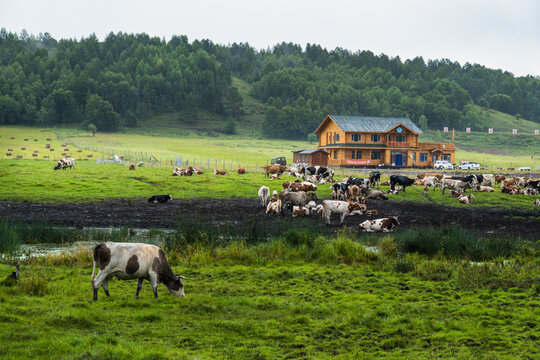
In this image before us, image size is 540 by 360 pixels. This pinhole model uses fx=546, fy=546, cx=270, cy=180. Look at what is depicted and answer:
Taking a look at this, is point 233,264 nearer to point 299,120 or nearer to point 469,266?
point 469,266

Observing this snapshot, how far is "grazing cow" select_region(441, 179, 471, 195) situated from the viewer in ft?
152

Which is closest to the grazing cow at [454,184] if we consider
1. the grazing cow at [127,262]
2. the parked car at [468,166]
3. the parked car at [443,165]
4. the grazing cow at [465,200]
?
the grazing cow at [465,200]

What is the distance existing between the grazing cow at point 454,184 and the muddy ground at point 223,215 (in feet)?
30.3

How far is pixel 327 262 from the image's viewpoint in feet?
62.1

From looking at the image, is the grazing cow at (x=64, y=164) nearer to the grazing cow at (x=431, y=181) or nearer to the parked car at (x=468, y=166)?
the grazing cow at (x=431, y=181)

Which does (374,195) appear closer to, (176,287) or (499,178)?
(499,178)

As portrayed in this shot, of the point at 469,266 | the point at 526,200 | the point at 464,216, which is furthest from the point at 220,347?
the point at 526,200

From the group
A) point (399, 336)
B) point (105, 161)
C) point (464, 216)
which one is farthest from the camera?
point (105, 161)

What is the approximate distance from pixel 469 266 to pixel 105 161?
2208 inches

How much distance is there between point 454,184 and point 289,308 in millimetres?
37194

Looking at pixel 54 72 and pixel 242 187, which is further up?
pixel 54 72

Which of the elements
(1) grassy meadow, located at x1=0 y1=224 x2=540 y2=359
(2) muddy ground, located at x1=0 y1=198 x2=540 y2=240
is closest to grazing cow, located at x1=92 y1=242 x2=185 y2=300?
(1) grassy meadow, located at x1=0 y1=224 x2=540 y2=359

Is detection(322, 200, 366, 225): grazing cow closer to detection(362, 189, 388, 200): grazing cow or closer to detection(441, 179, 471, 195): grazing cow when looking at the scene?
detection(362, 189, 388, 200): grazing cow

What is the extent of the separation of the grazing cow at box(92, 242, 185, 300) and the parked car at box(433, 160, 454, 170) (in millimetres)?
70607
